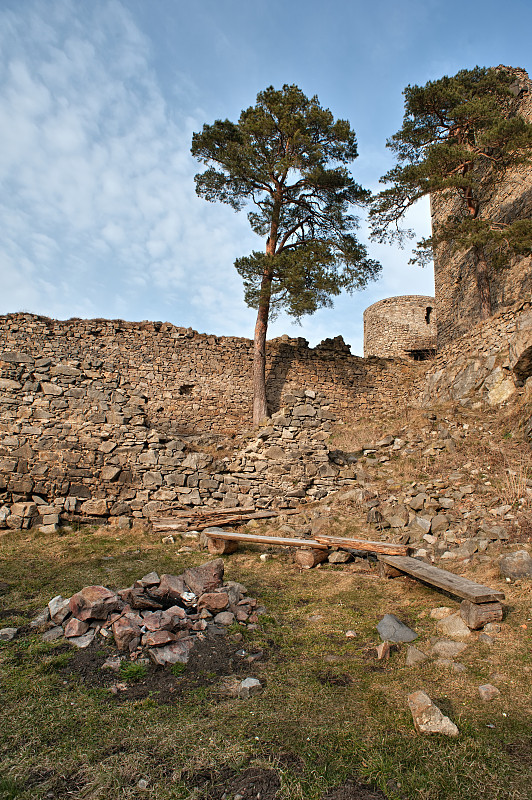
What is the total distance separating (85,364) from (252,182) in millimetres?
8964

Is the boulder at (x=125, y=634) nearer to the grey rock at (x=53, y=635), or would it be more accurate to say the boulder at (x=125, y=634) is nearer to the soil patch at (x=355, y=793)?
the grey rock at (x=53, y=635)

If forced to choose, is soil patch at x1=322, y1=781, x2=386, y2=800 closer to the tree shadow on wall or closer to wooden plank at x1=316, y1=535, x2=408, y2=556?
wooden plank at x1=316, y1=535, x2=408, y2=556

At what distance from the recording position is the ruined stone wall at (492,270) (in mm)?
15047

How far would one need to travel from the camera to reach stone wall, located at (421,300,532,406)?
9.92 m

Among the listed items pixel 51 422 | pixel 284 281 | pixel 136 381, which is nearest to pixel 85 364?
pixel 136 381

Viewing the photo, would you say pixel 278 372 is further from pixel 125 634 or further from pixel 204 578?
pixel 125 634

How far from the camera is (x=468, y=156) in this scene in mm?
14531

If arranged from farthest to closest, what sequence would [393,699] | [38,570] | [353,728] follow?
[38,570] → [393,699] → [353,728]

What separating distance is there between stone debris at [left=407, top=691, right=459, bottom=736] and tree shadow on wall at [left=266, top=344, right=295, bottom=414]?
43.7 feet

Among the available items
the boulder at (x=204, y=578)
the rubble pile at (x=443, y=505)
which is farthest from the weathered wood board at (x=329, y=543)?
the boulder at (x=204, y=578)

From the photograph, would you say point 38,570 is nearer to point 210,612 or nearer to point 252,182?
point 210,612

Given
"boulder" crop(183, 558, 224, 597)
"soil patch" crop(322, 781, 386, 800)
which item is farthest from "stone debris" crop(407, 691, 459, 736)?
"boulder" crop(183, 558, 224, 597)

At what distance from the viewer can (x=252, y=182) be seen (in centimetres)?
1562

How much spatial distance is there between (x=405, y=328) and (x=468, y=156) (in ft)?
34.7
